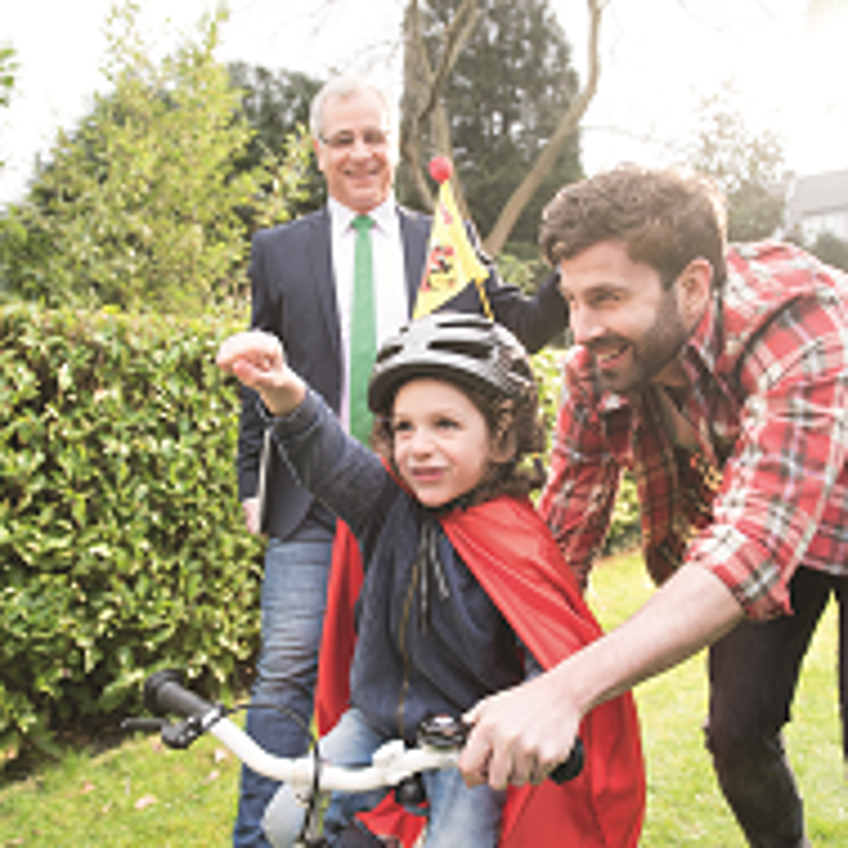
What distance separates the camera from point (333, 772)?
1.61 metres

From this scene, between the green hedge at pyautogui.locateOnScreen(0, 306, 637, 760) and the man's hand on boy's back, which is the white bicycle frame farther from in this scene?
the green hedge at pyautogui.locateOnScreen(0, 306, 637, 760)

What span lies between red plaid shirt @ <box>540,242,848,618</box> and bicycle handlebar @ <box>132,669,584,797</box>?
59 cm

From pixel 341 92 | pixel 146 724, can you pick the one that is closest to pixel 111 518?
pixel 341 92

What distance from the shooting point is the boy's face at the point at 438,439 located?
214cm

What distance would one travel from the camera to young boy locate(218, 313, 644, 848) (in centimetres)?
201

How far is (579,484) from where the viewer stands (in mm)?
2611

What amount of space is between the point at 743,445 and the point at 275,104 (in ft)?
47.5

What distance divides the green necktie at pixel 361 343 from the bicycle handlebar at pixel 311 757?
4.66 ft

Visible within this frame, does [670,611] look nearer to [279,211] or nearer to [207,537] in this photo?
[207,537]

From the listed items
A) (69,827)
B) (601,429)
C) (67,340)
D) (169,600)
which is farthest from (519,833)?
(67,340)

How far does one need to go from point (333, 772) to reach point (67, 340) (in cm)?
324

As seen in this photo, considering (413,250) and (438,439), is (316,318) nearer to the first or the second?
(413,250)

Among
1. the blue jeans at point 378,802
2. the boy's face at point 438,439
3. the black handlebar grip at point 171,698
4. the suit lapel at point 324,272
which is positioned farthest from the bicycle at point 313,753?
the suit lapel at point 324,272

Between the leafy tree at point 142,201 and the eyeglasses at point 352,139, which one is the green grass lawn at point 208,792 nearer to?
the eyeglasses at point 352,139
